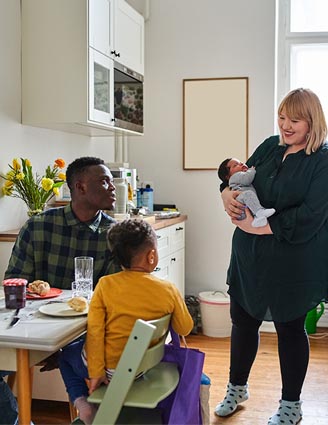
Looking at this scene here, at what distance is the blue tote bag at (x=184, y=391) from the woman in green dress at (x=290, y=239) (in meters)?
0.73

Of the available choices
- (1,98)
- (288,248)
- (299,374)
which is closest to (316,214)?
(288,248)

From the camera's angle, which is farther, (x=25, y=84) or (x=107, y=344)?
(x=25, y=84)

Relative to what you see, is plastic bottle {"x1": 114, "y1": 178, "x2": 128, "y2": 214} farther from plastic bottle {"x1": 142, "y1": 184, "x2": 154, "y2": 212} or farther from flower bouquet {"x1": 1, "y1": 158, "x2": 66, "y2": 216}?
plastic bottle {"x1": 142, "y1": 184, "x2": 154, "y2": 212}

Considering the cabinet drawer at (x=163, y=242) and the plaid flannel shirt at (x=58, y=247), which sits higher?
the plaid flannel shirt at (x=58, y=247)

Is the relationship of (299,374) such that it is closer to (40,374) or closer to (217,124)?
(40,374)

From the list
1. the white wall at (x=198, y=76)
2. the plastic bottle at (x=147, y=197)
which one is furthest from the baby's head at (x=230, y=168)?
the white wall at (x=198, y=76)

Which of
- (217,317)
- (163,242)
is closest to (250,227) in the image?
(163,242)

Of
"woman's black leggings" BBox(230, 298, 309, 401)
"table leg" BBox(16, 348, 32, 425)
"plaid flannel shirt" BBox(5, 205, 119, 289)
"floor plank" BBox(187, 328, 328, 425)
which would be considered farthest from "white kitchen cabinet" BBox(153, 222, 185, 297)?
"table leg" BBox(16, 348, 32, 425)

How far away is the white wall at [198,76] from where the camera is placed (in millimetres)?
4250

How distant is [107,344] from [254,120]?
2.84 meters

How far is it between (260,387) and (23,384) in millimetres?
1778

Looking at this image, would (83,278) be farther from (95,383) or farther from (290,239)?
(290,239)

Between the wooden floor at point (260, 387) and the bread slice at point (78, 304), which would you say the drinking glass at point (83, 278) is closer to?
the bread slice at point (78, 304)

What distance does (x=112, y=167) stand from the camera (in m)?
3.86
